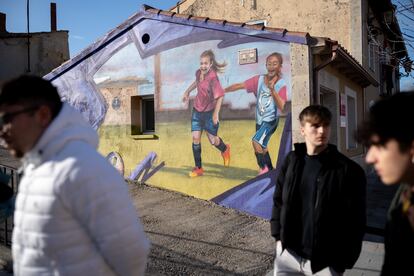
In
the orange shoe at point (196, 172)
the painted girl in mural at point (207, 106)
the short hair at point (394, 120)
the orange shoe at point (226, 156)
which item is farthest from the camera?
the orange shoe at point (196, 172)

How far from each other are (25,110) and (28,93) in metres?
0.07

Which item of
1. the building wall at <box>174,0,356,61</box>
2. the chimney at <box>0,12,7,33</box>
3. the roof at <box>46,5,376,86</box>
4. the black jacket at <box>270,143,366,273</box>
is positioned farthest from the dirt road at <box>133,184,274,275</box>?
the chimney at <box>0,12,7,33</box>

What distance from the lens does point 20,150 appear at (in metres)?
1.66

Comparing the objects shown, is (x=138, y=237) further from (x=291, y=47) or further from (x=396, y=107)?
(x=291, y=47)

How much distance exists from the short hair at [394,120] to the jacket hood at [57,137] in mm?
1122

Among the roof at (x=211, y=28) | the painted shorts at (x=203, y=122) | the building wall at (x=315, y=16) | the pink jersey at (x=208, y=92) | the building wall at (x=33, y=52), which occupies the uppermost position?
the building wall at (x=33, y=52)

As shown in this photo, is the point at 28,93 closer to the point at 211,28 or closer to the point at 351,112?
the point at 211,28

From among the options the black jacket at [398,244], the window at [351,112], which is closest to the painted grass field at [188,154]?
the window at [351,112]

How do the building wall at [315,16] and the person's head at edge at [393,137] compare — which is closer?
the person's head at edge at [393,137]

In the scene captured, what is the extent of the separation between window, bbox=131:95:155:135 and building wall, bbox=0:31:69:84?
14.5 meters

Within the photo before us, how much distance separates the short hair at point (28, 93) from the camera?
162cm

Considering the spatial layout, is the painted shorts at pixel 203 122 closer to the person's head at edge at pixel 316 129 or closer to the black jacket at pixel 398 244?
the person's head at edge at pixel 316 129

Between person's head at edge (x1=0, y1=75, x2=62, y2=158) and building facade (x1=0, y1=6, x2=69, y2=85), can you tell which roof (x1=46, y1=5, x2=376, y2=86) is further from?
building facade (x1=0, y1=6, x2=69, y2=85)

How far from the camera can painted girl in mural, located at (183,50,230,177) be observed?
8039 mm
